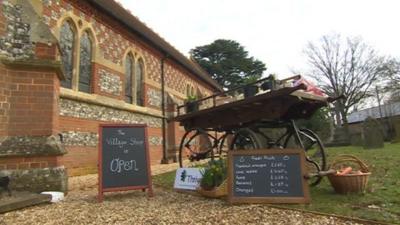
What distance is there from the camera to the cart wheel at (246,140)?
23.6 ft

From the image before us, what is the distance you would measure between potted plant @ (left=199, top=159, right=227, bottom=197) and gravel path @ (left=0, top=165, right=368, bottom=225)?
0.20 m

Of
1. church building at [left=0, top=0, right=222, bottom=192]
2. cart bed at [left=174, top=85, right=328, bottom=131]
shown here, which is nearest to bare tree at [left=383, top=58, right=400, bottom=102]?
church building at [left=0, top=0, right=222, bottom=192]

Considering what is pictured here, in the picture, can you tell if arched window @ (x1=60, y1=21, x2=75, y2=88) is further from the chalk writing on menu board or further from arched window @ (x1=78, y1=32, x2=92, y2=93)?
the chalk writing on menu board

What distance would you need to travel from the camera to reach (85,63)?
13.6 meters

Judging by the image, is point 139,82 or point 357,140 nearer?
point 139,82

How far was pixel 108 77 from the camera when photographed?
14672 mm

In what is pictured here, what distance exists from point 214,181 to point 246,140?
3.64 ft

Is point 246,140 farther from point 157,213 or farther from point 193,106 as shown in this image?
point 157,213

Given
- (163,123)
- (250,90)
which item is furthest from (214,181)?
(163,123)

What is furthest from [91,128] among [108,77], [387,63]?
[387,63]

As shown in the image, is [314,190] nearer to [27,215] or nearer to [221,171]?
[221,171]

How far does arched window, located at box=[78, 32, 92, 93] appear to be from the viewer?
13.3m

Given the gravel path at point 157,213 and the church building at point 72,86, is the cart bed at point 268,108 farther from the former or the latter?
the church building at point 72,86

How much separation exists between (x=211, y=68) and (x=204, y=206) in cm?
4035
